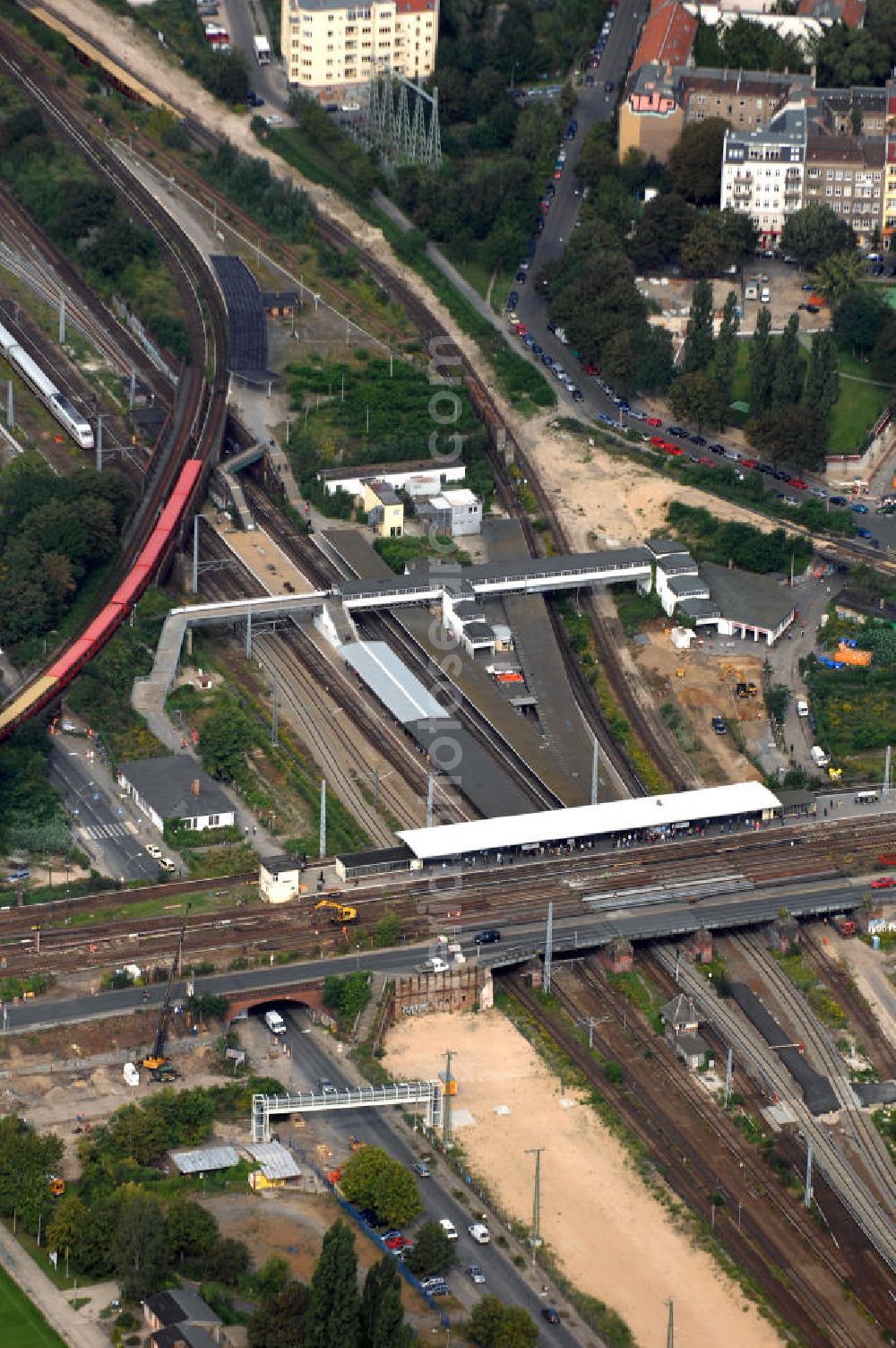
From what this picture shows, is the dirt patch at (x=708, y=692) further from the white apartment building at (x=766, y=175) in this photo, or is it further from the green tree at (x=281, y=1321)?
the green tree at (x=281, y=1321)

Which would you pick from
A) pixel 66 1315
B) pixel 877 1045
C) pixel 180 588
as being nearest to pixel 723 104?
pixel 180 588

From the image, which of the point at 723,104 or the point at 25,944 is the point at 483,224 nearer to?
the point at 723,104

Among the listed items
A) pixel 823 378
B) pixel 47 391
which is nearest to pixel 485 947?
pixel 823 378

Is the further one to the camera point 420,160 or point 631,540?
point 420,160

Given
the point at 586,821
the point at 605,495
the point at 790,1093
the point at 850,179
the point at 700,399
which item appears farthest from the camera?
the point at 850,179

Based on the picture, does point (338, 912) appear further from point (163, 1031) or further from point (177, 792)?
point (177, 792)

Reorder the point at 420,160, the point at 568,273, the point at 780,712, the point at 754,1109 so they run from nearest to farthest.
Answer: the point at 754,1109
the point at 780,712
the point at 568,273
the point at 420,160
